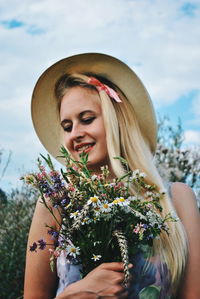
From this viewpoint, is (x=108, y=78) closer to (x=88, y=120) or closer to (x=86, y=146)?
(x=88, y=120)

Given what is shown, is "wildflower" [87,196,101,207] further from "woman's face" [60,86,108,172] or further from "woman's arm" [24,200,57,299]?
"woman's face" [60,86,108,172]

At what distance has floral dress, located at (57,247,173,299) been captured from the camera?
Answer: 2309 millimetres

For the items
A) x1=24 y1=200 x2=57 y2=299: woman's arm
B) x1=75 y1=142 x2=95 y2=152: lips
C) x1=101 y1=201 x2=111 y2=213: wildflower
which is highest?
x1=75 y1=142 x2=95 y2=152: lips

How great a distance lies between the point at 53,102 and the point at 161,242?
128 centimetres

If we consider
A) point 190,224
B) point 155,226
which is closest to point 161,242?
point 190,224

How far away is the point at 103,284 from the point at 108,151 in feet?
2.78

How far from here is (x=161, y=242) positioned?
244 centimetres

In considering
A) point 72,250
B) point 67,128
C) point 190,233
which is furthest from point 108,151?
point 72,250

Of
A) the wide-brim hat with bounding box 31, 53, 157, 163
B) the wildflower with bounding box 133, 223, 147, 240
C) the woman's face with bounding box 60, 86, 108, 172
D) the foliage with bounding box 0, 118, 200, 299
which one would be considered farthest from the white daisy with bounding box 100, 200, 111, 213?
the foliage with bounding box 0, 118, 200, 299

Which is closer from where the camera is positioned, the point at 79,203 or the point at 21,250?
the point at 79,203

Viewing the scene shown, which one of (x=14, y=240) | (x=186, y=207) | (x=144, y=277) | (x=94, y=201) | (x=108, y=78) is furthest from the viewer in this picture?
(x=14, y=240)

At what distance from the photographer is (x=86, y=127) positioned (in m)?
2.67

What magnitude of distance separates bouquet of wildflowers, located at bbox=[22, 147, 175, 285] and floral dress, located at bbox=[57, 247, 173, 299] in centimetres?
25

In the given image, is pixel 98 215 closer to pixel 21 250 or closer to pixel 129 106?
pixel 129 106
